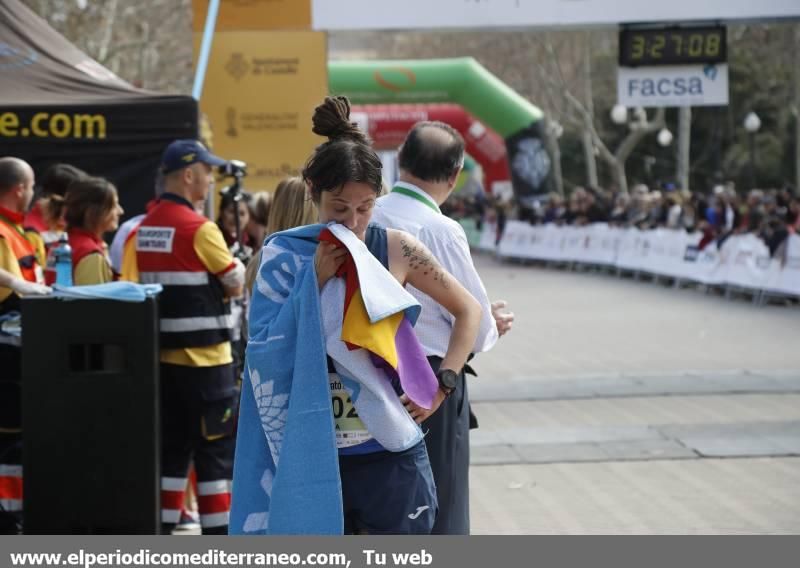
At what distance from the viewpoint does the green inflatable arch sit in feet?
102

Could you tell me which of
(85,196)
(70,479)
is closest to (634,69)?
(85,196)

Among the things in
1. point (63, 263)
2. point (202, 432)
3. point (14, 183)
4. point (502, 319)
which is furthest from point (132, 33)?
point (502, 319)

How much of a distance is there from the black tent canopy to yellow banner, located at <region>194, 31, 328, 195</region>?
5.37 meters

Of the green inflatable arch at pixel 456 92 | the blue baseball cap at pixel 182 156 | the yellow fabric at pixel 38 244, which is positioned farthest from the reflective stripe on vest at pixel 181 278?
the green inflatable arch at pixel 456 92

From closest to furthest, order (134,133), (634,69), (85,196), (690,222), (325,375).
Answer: (325,375), (85,196), (134,133), (634,69), (690,222)

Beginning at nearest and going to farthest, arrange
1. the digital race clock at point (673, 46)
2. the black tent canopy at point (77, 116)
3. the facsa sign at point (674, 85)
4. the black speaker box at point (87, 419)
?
the black speaker box at point (87, 419), the black tent canopy at point (77, 116), the digital race clock at point (673, 46), the facsa sign at point (674, 85)

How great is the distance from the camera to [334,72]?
31.5m

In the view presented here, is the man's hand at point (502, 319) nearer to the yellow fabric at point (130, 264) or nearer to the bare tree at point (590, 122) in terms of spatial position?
the yellow fabric at point (130, 264)

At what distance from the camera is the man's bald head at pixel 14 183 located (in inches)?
259

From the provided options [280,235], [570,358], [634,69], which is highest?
[634,69]

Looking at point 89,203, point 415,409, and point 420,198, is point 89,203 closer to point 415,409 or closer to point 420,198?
point 420,198

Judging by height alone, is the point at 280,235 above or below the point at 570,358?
above
